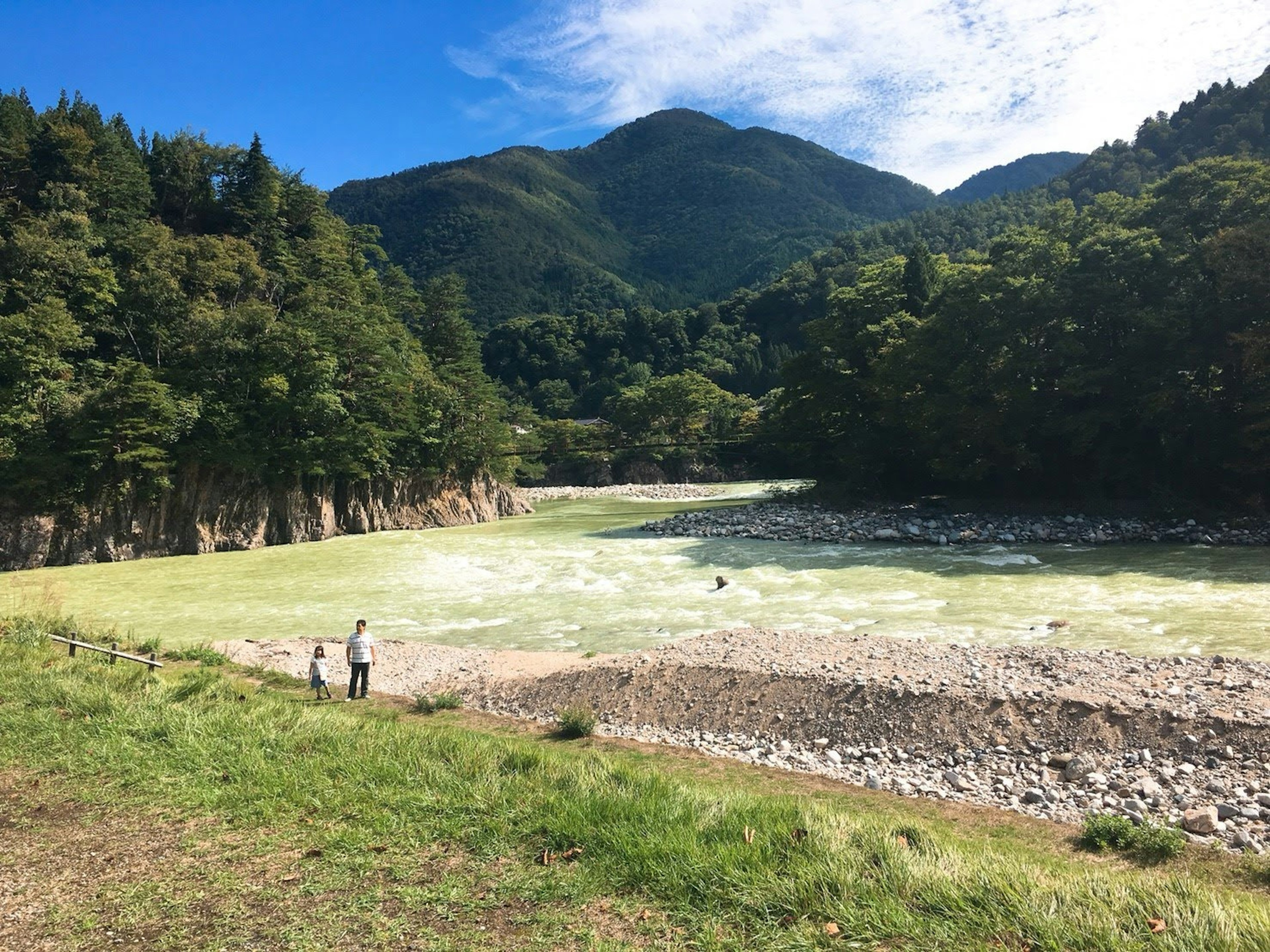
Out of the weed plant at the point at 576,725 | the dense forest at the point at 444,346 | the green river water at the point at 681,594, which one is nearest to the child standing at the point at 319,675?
the green river water at the point at 681,594

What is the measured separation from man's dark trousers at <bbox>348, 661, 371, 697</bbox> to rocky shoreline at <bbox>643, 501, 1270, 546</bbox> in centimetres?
2015

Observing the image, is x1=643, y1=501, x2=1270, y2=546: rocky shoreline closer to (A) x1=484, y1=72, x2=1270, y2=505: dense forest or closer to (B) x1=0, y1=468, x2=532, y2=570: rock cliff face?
(A) x1=484, y1=72, x2=1270, y2=505: dense forest

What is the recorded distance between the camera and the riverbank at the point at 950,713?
290 inches

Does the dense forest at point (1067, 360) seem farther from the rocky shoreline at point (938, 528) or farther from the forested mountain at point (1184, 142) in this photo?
the forested mountain at point (1184, 142)

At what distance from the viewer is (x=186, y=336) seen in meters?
34.0

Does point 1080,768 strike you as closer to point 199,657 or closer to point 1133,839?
point 1133,839

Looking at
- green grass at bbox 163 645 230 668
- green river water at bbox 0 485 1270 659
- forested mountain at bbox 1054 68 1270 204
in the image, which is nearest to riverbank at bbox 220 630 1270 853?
green grass at bbox 163 645 230 668

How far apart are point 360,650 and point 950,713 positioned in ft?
30.3

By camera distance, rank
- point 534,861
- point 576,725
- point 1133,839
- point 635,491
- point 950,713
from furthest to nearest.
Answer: point 635,491, point 576,725, point 950,713, point 1133,839, point 534,861

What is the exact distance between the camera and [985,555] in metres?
23.1

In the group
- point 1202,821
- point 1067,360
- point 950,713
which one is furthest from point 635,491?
point 1202,821

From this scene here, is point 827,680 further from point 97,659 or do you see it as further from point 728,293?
point 728,293

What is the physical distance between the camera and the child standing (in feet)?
37.4

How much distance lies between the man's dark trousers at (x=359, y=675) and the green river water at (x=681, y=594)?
13.0ft
